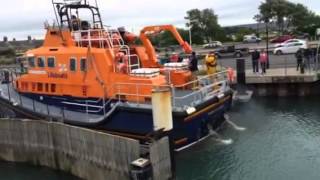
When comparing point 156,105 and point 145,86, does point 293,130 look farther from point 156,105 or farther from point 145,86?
point 156,105

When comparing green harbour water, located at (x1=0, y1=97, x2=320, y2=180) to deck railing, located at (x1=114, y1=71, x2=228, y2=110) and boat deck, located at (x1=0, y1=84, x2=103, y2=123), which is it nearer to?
deck railing, located at (x1=114, y1=71, x2=228, y2=110)

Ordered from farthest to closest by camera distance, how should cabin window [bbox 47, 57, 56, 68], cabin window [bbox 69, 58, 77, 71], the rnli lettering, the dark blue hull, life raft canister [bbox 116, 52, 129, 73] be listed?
cabin window [bbox 47, 57, 56, 68]
the rnli lettering
cabin window [bbox 69, 58, 77, 71]
life raft canister [bbox 116, 52, 129, 73]
the dark blue hull

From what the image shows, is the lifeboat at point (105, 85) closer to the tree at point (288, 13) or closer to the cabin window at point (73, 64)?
the cabin window at point (73, 64)

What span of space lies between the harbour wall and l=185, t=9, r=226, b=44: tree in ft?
190

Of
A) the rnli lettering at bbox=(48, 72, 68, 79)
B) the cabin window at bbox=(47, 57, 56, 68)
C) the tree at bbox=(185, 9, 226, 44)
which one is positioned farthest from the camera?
the tree at bbox=(185, 9, 226, 44)

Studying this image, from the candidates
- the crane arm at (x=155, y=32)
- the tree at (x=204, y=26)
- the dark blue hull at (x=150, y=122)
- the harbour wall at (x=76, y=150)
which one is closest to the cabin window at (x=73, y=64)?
the dark blue hull at (x=150, y=122)

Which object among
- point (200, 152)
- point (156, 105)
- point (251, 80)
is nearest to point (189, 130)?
point (200, 152)

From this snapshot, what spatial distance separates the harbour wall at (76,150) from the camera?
10.1m

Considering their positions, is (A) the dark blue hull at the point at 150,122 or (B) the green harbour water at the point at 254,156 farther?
(A) the dark blue hull at the point at 150,122

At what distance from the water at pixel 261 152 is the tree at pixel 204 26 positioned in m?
52.5

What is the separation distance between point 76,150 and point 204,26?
202ft

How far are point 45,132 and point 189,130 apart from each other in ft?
13.1

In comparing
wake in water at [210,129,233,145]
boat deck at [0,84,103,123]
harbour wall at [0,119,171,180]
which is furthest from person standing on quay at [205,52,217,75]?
harbour wall at [0,119,171,180]

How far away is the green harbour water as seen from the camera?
39.7ft
